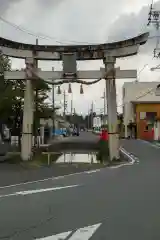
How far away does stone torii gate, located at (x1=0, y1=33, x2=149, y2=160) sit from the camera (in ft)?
92.0

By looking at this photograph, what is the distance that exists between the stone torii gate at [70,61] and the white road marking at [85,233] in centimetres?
1974

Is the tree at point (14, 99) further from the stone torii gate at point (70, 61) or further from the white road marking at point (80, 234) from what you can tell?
the white road marking at point (80, 234)

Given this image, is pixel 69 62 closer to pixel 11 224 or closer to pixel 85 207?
pixel 85 207

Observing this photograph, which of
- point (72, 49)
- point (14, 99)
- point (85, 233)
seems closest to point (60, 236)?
point (85, 233)

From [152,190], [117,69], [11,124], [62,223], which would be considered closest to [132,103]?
[11,124]

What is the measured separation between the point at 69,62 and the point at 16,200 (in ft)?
55.8

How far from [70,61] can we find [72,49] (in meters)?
0.81

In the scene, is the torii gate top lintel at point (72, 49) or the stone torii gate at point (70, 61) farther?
the stone torii gate at point (70, 61)

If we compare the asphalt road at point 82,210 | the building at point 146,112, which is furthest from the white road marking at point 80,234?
the building at point 146,112

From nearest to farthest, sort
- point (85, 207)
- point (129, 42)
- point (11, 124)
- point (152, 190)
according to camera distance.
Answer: point (85, 207), point (152, 190), point (129, 42), point (11, 124)

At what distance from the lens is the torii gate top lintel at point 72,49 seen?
27891 millimetres

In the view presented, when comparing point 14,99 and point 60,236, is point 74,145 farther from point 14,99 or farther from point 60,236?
point 60,236

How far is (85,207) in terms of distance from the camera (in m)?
10.9

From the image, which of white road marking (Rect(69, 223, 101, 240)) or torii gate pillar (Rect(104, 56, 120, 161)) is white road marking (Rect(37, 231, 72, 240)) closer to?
white road marking (Rect(69, 223, 101, 240))
